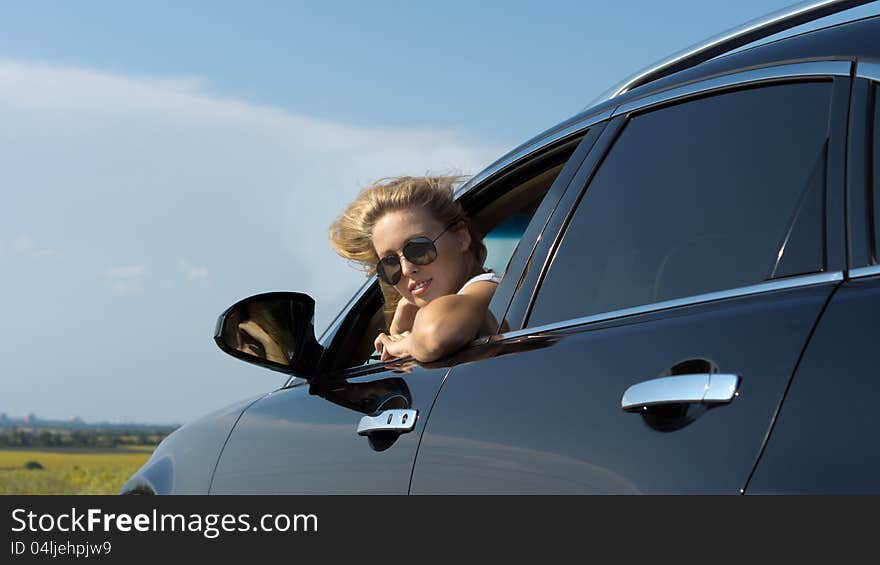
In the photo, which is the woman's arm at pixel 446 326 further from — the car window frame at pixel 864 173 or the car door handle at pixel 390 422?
the car window frame at pixel 864 173

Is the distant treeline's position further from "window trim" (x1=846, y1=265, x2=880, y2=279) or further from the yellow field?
"window trim" (x1=846, y1=265, x2=880, y2=279)

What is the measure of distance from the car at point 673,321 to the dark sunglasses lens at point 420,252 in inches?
9.7

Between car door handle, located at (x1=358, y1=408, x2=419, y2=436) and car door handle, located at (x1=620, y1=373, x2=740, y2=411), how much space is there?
75cm

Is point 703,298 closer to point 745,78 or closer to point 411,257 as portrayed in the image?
point 745,78

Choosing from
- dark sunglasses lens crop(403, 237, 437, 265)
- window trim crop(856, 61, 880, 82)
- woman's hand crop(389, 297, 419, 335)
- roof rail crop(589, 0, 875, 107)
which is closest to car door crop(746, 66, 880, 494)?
window trim crop(856, 61, 880, 82)

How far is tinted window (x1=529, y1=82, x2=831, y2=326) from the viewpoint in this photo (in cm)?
186

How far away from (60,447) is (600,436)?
9774 cm

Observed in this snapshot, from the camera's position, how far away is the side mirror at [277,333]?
10.4ft

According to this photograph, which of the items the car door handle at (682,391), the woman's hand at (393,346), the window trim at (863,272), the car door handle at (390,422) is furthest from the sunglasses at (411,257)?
the window trim at (863,272)

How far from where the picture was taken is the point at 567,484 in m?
1.87

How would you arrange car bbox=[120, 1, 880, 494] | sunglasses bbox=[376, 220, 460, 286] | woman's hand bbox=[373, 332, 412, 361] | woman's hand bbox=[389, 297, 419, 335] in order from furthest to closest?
woman's hand bbox=[389, 297, 419, 335] → sunglasses bbox=[376, 220, 460, 286] → woman's hand bbox=[373, 332, 412, 361] → car bbox=[120, 1, 880, 494]

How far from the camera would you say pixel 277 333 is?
3248mm

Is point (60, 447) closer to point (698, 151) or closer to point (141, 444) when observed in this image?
point (141, 444)
